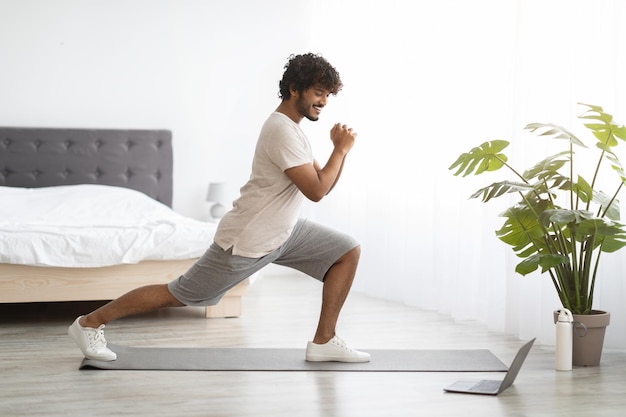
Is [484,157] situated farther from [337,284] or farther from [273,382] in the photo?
[273,382]

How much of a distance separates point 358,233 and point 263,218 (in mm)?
2626

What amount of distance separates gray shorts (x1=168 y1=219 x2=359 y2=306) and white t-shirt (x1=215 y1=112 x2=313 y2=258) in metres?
0.05

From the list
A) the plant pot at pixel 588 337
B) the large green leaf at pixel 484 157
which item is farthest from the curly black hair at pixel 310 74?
the plant pot at pixel 588 337

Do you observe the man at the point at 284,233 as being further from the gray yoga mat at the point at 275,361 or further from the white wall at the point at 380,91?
the white wall at the point at 380,91

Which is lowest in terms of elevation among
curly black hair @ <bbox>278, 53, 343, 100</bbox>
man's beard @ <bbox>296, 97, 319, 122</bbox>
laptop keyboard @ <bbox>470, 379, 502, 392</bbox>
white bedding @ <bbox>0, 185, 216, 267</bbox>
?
laptop keyboard @ <bbox>470, 379, 502, 392</bbox>

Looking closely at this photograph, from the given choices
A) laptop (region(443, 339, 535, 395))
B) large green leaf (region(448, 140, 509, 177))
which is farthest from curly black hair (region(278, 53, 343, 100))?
laptop (region(443, 339, 535, 395))

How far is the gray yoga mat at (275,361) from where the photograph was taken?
3.23 meters

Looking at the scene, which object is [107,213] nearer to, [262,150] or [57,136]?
[57,136]

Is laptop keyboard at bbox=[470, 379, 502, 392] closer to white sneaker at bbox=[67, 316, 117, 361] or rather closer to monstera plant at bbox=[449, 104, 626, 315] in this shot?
monstera plant at bbox=[449, 104, 626, 315]

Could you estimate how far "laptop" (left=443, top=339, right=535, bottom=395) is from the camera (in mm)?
2865

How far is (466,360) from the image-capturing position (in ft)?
11.2

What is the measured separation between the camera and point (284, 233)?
3.18 meters

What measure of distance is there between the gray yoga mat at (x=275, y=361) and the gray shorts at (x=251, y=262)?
0.86 ft

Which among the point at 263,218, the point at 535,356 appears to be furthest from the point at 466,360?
the point at 263,218
